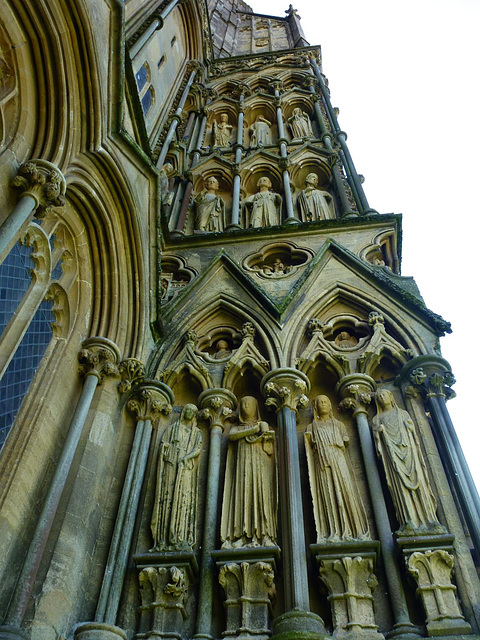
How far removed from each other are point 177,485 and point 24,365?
70.9 inches

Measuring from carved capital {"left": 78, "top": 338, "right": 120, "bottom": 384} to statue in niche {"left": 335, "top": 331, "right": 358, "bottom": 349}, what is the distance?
103 inches

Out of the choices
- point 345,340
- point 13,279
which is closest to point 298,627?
point 13,279

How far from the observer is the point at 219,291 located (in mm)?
8312

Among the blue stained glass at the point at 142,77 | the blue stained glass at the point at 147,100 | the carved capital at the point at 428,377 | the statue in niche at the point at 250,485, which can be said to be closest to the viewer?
the statue in niche at the point at 250,485

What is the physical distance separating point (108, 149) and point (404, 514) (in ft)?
16.4

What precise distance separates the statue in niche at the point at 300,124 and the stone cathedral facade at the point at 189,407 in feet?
14.9

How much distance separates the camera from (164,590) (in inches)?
195

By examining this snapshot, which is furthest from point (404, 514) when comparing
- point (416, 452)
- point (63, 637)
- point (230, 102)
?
point (230, 102)

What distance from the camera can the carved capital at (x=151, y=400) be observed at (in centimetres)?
654

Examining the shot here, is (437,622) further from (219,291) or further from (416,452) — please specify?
(219,291)

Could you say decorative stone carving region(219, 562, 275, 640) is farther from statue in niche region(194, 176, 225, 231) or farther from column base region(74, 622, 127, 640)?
statue in niche region(194, 176, 225, 231)

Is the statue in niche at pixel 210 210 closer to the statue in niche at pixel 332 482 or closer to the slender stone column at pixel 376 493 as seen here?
the slender stone column at pixel 376 493

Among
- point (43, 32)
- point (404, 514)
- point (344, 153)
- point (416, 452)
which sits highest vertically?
point (344, 153)

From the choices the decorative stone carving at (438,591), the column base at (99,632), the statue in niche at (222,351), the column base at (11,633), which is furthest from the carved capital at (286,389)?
the column base at (11,633)
